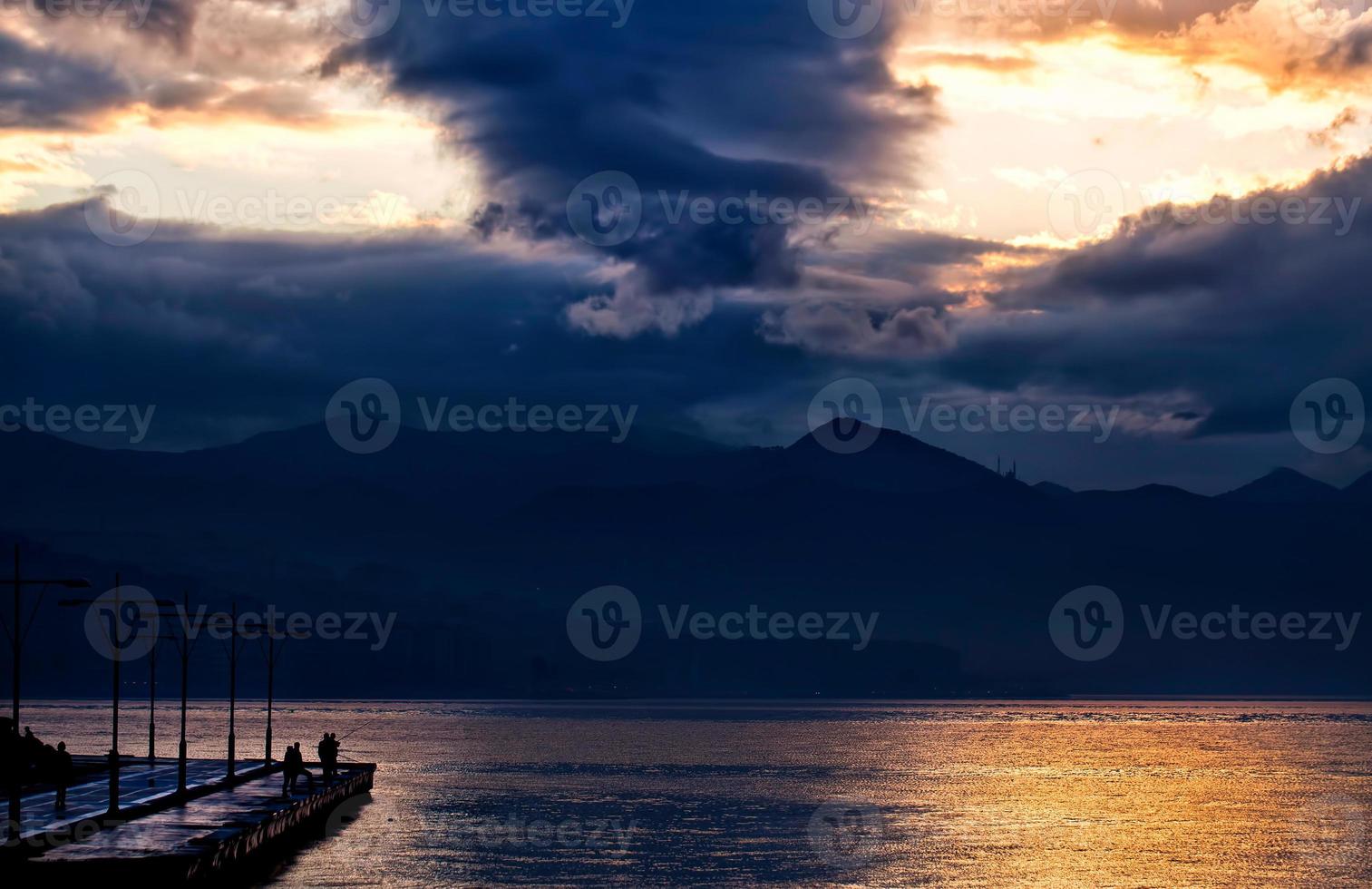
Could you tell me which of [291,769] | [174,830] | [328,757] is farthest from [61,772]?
[328,757]

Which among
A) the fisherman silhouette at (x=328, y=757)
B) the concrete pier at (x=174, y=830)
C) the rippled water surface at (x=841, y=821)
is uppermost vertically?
the fisherman silhouette at (x=328, y=757)

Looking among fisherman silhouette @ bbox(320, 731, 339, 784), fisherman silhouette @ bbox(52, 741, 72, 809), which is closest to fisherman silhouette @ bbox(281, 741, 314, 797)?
fisherman silhouette @ bbox(320, 731, 339, 784)

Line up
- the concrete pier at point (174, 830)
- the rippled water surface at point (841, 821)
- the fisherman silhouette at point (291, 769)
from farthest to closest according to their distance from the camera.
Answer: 1. the fisherman silhouette at point (291, 769)
2. the rippled water surface at point (841, 821)
3. the concrete pier at point (174, 830)

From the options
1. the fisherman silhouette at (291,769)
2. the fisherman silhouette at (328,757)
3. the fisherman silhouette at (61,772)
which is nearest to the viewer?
the fisherman silhouette at (61,772)

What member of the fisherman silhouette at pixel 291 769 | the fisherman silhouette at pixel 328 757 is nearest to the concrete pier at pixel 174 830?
the fisherman silhouette at pixel 291 769

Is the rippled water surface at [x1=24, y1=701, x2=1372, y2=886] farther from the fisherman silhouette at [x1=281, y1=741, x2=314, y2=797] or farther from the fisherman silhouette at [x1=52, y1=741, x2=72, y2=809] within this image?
the fisherman silhouette at [x1=52, y1=741, x2=72, y2=809]

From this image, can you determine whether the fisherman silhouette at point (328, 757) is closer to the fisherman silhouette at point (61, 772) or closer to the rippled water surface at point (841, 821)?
the rippled water surface at point (841, 821)

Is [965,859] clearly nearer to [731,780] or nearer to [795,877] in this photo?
[795,877]

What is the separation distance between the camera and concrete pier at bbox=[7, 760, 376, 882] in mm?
48656

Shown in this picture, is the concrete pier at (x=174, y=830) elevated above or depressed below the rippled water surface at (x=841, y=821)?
above

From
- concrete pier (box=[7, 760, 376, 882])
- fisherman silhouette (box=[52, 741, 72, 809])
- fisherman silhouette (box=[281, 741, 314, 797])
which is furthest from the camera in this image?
fisherman silhouette (box=[281, 741, 314, 797])

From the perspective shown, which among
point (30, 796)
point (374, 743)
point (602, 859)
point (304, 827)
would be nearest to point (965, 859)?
point (602, 859)

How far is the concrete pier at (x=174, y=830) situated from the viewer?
4866 centimetres

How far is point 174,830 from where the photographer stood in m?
59.4
